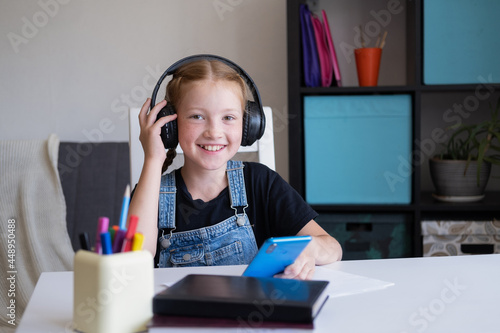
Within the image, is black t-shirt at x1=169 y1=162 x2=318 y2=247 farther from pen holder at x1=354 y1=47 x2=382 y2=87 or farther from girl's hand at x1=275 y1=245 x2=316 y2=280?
pen holder at x1=354 y1=47 x2=382 y2=87

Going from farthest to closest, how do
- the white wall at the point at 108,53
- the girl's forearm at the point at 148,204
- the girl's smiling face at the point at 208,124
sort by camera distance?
the white wall at the point at 108,53
the girl's smiling face at the point at 208,124
the girl's forearm at the point at 148,204

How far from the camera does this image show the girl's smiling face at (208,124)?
43.4 inches

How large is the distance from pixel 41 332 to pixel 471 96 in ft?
6.55

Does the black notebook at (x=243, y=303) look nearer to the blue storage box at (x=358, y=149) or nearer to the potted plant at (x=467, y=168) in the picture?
the blue storage box at (x=358, y=149)

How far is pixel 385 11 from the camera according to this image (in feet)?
7.02

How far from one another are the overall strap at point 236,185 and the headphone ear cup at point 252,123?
95 millimetres

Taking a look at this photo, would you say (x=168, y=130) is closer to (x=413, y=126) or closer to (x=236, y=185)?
(x=236, y=185)

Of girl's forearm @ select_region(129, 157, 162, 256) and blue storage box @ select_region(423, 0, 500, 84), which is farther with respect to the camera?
blue storage box @ select_region(423, 0, 500, 84)

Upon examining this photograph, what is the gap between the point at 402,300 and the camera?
732mm

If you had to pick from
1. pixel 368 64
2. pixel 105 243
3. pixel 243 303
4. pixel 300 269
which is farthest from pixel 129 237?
pixel 368 64

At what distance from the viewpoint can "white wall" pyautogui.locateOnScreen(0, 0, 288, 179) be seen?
2.18 meters

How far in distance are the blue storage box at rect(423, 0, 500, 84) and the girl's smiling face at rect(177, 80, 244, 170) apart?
1.04 meters

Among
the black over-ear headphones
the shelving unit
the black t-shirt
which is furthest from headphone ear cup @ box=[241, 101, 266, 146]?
the shelving unit

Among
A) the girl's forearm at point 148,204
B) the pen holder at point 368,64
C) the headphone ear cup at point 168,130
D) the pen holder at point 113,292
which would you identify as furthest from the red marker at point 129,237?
the pen holder at point 368,64
